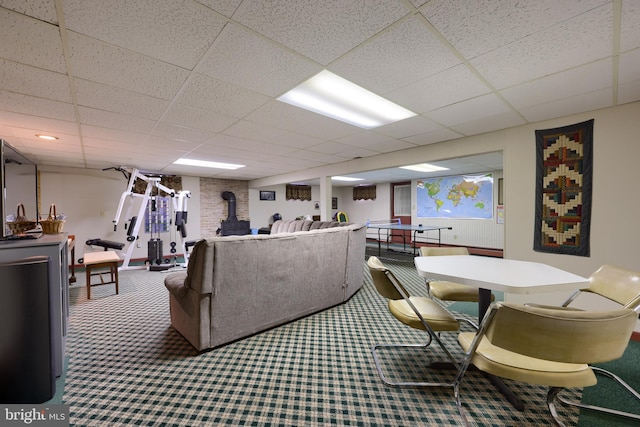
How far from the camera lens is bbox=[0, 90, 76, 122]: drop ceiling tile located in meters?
2.16

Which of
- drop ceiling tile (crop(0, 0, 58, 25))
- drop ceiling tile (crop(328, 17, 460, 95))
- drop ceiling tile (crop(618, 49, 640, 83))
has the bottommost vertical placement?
drop ceiling tile (crop(0, 0, 58, 25))

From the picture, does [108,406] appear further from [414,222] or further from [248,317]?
[414,222]

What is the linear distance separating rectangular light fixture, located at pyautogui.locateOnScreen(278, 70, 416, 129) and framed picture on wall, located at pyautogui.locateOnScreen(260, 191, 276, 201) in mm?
6160

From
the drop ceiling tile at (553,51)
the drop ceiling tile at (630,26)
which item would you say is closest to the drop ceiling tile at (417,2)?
the drop ceiling tile at (553,51)

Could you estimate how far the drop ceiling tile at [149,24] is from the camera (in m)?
1.24

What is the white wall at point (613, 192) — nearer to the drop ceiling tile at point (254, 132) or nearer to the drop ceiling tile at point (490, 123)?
the drop ceiling tile at point (490, 123)

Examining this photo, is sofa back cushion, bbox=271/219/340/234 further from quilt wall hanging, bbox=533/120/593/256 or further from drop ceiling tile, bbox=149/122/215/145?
quilt wall hanging, bbox=533/120/593/256

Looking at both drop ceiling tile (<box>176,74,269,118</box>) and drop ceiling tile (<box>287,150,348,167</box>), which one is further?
drop ceiling tile (<box>287,150,348,167</box>)

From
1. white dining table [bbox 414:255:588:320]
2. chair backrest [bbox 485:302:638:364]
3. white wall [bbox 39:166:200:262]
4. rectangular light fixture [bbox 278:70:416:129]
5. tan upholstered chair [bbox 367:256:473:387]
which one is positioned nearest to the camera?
chair backrest [bbox 485:302:638:364]

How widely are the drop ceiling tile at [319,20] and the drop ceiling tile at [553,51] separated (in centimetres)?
85

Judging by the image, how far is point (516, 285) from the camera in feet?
4.56

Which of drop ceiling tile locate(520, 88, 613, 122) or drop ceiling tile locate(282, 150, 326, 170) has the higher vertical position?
drop ceiling tile locate(520, 88, 613, 122)

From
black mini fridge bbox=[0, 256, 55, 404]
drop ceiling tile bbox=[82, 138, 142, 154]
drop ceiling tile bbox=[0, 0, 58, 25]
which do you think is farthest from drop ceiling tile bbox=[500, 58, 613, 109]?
drop ceiling tile bbox=[82, 138, 142, 154]

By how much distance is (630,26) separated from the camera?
55.2 inches
